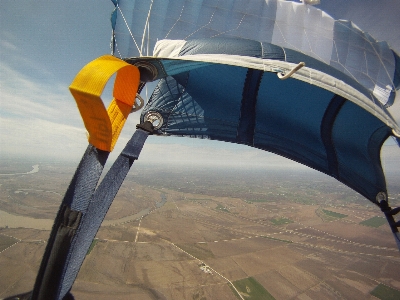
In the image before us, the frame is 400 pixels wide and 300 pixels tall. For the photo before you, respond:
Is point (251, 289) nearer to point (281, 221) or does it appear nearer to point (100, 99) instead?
point (100, 99)

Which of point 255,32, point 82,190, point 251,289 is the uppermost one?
point 255,32

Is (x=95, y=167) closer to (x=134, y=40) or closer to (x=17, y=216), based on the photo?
(x=134, y=40)

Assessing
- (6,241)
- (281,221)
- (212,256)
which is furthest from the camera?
(281,221)

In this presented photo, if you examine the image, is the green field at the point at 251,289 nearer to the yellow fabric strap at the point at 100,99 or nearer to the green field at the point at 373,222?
the yellow fabric strap at the point at 100,99

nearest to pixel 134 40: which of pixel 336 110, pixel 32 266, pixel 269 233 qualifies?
pixel 336 110

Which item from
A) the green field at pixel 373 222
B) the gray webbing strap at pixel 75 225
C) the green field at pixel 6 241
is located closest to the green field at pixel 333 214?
the green field at pixel 373 222

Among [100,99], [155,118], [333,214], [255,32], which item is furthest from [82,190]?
[333,214]
